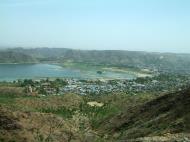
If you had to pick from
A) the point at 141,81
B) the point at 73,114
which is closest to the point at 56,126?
the point at 73,114

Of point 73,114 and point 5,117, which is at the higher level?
point 5,117

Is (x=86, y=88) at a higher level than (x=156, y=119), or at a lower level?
lower

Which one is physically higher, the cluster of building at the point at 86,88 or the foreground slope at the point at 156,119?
the foreground slope at the point at 156,119

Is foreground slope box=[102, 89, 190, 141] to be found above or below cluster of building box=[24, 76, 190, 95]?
above

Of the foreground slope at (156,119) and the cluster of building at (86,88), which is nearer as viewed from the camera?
the foreground slope at (156,119)

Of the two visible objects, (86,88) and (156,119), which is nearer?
(156,119)

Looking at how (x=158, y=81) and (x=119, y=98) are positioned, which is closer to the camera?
(x=119, y=98)

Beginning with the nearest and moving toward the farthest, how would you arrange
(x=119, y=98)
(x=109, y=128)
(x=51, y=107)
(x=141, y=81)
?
1. (x=109, y=128)
2. (x=51, y=107)
3. (x=119, y=98)
4. (x=141, y=81)

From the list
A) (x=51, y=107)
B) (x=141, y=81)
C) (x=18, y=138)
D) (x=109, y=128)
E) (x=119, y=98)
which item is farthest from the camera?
(x=141, y=81)

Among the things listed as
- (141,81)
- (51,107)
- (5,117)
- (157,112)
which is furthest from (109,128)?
(141,81)

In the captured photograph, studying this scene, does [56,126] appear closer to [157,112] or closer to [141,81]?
[157,112]

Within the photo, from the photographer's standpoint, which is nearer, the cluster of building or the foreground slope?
the foreground slope
